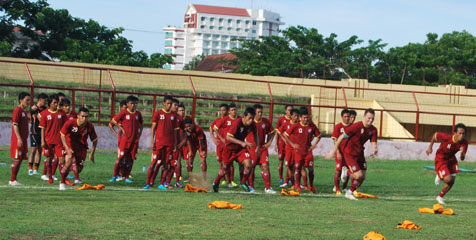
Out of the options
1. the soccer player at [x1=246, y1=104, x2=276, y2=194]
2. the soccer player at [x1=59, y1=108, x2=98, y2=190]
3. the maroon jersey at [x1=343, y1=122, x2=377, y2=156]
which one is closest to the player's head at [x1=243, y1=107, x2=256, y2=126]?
the soccer player at [x1=246, y1=104, x2=276, y2=194]

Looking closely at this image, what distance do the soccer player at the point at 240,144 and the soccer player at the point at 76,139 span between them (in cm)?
272

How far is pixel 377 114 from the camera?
1526 inches

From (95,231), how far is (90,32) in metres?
43.9

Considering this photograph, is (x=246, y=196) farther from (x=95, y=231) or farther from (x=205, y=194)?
(x=95, y=231)

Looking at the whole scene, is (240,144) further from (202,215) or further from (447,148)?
(447,148)

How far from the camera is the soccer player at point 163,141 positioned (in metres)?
15.1

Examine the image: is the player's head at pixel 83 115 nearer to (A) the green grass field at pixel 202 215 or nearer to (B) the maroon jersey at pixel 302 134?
(A) the green grass field at pixel 202 215

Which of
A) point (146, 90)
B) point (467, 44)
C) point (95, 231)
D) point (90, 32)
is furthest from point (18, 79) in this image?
point (467, 44)

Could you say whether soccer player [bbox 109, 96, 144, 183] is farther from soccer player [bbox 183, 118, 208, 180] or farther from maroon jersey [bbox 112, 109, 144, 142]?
soccer player [bbox 183, 118, 208, 180]

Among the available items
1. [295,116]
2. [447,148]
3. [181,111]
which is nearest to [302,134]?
[295,116]

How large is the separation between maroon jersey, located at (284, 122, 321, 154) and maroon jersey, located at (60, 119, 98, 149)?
4.49 metres

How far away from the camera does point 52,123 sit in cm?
1556

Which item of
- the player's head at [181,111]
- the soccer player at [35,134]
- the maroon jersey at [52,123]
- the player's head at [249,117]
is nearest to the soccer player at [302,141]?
the player's head at [249,117]

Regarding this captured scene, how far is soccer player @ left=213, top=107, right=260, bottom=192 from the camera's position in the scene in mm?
14172
